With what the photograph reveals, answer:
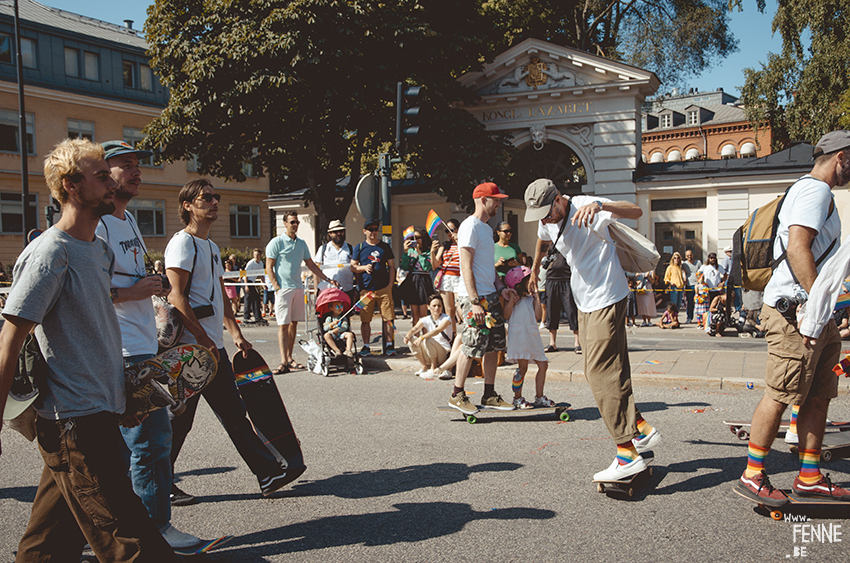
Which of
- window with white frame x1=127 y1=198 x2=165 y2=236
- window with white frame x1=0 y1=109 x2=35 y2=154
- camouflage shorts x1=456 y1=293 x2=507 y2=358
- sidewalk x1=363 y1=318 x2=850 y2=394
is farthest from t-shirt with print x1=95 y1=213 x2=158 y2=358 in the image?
Answer: window with white frame x1=127 y1=198 x2=165 y2=236

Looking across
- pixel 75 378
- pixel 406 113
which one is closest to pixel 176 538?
pixel 75 378

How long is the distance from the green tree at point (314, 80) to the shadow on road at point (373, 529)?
15.1m

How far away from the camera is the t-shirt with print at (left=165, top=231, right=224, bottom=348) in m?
3.97

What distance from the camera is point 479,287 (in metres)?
5.83

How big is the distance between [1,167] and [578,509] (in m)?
34.3

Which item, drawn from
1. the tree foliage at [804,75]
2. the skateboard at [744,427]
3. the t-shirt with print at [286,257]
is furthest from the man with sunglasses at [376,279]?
the tree foliage at [804,75]

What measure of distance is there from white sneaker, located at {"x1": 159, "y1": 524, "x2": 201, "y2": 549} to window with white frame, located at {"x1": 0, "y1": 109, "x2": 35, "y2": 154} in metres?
32.7


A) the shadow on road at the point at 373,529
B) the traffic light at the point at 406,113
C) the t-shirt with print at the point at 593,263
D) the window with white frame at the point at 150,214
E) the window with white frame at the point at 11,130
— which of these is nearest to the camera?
the shadow on road at the point at 373,529

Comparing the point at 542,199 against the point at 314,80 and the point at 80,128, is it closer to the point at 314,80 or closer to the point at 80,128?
the point at 314,80

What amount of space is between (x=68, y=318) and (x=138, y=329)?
0.83 meters

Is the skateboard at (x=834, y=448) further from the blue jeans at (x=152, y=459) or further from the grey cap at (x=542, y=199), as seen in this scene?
the blue jeans at (x=152, y=459)

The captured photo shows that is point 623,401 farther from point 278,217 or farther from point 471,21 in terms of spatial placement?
point 278,217

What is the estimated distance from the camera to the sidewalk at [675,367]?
23.7 feet

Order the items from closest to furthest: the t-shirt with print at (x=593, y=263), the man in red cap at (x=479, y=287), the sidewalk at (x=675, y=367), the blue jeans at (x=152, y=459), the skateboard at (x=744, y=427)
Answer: the blue jeans at (x=152, y=459) → the t-shirt with print at (x=593, y=263) → the skateboard at (x=744, y=427) → the man in red cap at (x=479, y=287) → the sidewalk at (x=675, y=367)
